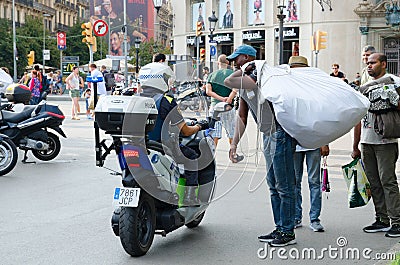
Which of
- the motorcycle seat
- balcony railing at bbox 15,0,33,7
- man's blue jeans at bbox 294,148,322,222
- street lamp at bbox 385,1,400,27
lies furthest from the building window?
balcony railing at bbox 15,0,33,7

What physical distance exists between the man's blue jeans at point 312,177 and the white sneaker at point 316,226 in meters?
0.04

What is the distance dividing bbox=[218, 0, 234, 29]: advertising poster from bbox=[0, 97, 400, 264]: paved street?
39.4m

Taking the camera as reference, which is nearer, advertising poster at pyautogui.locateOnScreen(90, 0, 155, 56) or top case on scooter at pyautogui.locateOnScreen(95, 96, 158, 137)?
top case on scooter at pyautogui.locateOnScreen(95, 96, 158, 137)

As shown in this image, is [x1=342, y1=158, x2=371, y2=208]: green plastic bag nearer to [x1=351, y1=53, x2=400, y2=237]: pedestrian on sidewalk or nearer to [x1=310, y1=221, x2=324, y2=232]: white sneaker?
[x1=351, y1=53, x2=400, y2=237]: pedestrian on sidewalk

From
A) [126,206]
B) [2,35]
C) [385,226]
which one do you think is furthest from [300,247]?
[2,35]

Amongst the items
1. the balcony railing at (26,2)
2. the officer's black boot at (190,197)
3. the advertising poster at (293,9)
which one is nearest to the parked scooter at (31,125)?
the officer's black boot at (190,197)

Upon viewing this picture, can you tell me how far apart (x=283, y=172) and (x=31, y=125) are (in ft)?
22.3

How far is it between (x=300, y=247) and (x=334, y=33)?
37.5 metres

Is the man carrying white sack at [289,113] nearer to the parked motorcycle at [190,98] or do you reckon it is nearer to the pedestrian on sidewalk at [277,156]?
the pedestrian on sidewalk at [277,156]

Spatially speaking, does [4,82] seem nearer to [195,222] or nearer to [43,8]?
[195,222]

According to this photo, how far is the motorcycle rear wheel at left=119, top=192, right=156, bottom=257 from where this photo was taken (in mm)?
5785

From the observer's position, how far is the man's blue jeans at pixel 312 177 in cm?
709

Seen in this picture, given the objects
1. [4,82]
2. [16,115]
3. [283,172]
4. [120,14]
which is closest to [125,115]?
[283,172]

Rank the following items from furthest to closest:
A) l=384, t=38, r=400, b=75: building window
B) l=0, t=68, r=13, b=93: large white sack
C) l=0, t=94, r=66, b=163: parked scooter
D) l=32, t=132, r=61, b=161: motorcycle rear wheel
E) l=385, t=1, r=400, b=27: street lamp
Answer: l=384, t=38, r=400, b=75: building window, l=385, t=1, r=400, b=27: street lamp, l=0, t=68, r=13, b=93: large white sack, l=32, t=132, r=61, b=161: motorcycle rear wheel, l=0, t=94, r=66, b=163: parked scooter
